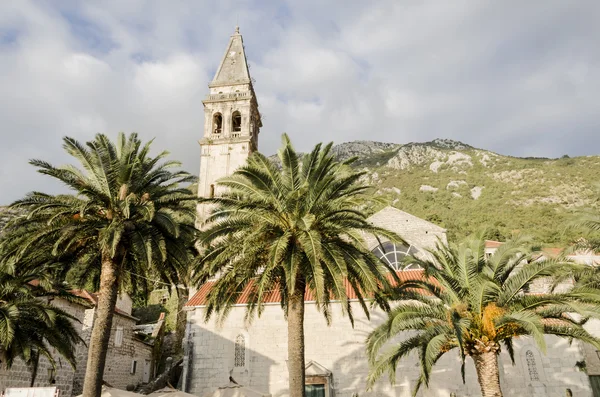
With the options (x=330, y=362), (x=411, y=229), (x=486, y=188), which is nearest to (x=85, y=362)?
(x=330, y=362)

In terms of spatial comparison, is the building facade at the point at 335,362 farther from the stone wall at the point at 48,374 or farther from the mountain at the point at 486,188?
the mountain at the point at 486,188

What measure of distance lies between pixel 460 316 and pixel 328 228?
463 cm

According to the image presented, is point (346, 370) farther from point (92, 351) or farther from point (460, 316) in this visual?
point (92, 351)

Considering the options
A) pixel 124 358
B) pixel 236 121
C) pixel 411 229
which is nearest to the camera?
pixel 411 229

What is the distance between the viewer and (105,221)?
13898 millimetres

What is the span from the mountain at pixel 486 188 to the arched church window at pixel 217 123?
19890 millimetres

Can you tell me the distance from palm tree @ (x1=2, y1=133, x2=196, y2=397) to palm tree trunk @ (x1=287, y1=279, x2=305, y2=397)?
4034 millimetres

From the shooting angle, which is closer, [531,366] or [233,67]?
[531,366]

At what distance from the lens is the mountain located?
59094 millimetres

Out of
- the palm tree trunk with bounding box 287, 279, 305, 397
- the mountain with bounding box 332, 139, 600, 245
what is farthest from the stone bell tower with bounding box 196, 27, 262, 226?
the mountain with bounding box 332, 139, 600, 245

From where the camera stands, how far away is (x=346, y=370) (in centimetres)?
2069

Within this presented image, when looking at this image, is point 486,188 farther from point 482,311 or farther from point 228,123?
point 482,311

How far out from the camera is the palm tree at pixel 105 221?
13016 mm

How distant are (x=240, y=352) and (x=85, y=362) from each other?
432 inches
